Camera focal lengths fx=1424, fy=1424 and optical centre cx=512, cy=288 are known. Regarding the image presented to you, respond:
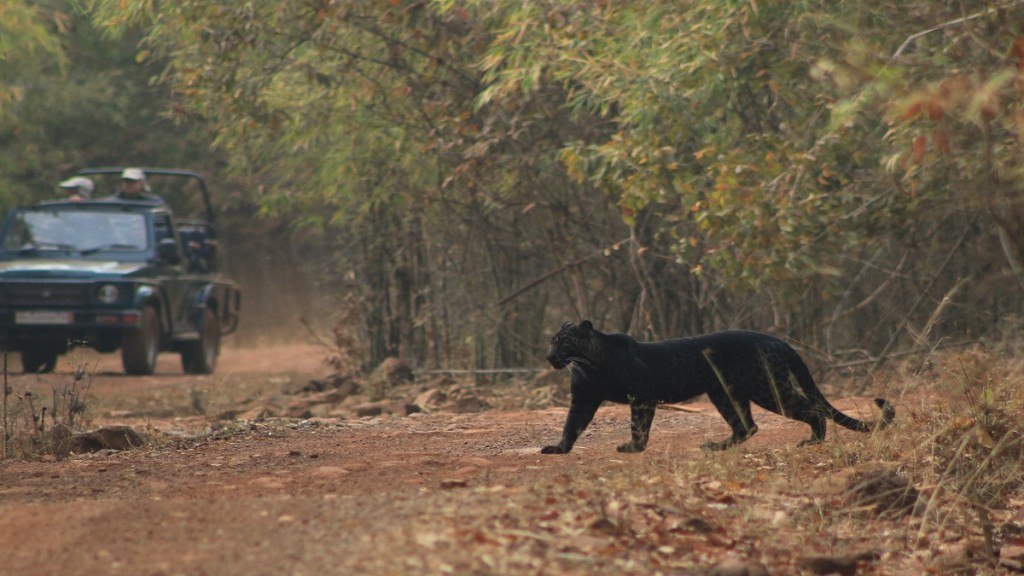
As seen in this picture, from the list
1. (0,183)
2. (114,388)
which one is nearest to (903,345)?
(114,388)

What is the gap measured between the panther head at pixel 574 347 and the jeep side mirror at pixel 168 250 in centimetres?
967

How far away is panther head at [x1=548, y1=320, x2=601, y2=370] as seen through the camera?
704cm

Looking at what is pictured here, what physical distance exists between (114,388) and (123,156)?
45.2ft

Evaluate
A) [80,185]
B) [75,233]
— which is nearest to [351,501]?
[75,233]

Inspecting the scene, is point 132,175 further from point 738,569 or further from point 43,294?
point 738,569

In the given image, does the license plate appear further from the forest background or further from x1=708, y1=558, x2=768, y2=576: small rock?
x1=708, y1=558, x2=768, y2=576: small rock

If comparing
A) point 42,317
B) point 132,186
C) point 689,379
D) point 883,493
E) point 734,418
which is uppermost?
point 132,186

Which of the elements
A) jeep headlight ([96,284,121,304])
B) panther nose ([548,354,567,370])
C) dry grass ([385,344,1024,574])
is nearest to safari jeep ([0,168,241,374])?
jeep headlight ([96,284,121,304])

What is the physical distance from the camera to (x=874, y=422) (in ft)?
24.5

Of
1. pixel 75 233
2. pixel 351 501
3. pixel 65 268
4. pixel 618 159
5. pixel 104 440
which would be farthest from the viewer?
pixel 75 233

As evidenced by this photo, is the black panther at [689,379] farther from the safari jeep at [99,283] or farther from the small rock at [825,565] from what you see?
the safari jeep at [99,283]

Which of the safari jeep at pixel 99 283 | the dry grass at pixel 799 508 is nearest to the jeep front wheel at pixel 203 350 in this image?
the safari jeep at pixel 99 283

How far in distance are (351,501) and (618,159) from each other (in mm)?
5507

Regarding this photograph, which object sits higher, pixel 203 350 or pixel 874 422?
pixel 203 350
